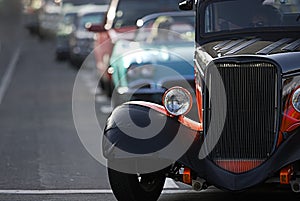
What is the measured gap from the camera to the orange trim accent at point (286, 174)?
27.2 feet

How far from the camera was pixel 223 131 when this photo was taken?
340 inches

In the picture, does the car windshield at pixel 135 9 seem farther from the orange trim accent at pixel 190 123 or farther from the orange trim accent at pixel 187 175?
the orange trim accent at pixel 187 175

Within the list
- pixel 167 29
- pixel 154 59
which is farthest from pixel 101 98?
pixel 154 59

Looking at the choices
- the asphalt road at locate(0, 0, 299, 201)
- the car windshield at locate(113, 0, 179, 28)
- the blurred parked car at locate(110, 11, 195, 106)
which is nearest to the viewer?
the asphalt road at locate(0, 0, 299, 201)

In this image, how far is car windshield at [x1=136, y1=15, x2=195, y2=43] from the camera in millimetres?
16500

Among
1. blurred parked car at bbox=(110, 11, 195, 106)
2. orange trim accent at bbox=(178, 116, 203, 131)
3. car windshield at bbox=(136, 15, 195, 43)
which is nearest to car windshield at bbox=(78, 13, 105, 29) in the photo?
blurred parked car at bbox=(110, 11, 195, 106)

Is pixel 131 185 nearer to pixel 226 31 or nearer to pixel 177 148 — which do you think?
pixel 177 148

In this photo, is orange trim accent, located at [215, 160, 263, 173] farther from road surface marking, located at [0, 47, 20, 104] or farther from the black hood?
road surface marking, located at [0, 47, 20, 104]

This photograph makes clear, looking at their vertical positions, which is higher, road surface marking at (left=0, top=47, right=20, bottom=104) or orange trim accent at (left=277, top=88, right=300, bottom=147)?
orange trim accent at (left=277, top=88, right=300, bottom=147)

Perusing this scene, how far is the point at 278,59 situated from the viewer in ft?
28.1

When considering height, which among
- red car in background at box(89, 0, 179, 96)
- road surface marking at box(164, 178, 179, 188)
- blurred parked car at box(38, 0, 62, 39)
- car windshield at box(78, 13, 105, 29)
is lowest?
blurred parked car at box(38, 0, 62, 39)

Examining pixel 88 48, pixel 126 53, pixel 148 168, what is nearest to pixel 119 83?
pixel 126 53

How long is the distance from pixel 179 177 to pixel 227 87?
900 millimetres

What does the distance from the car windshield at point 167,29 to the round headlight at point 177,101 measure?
24.1ft
